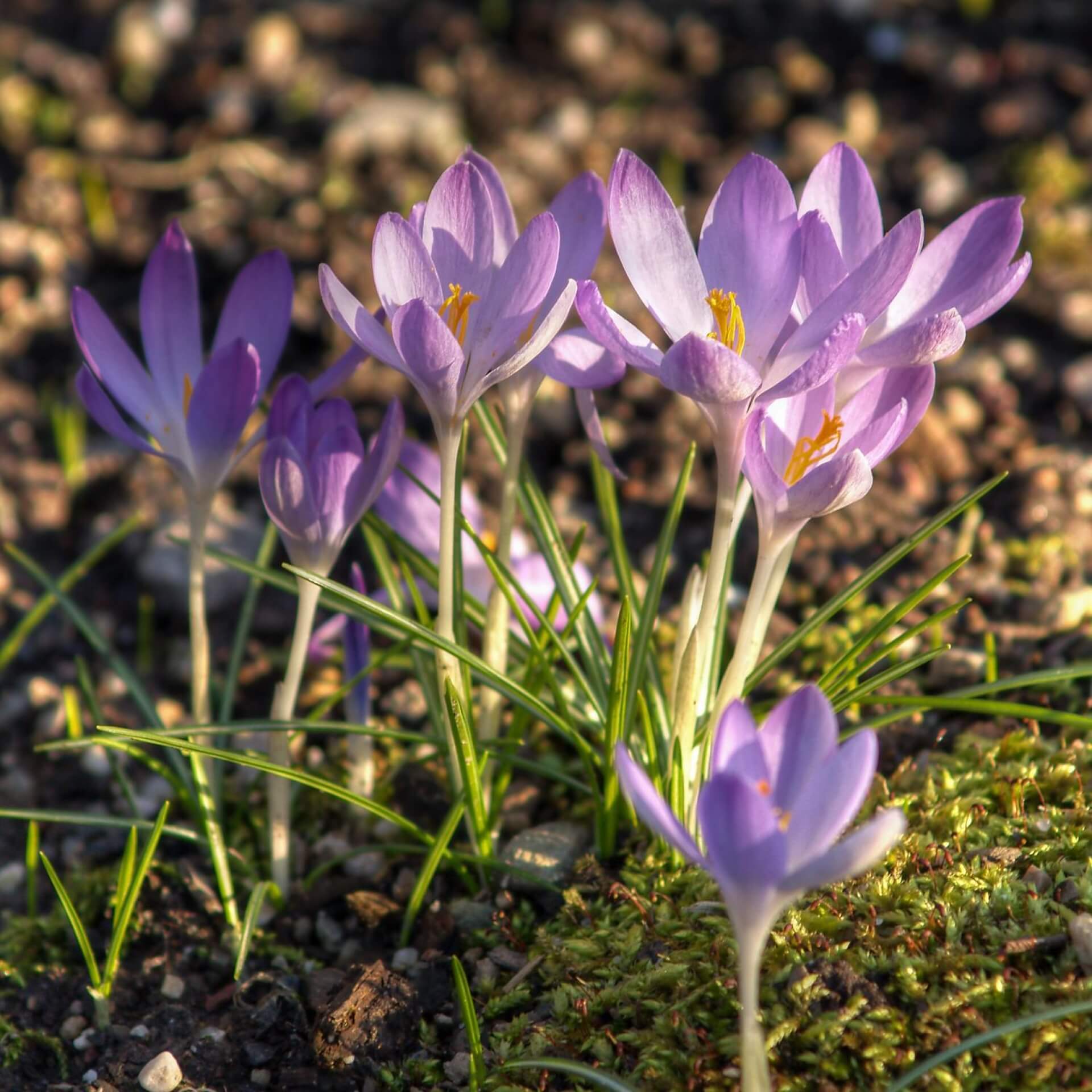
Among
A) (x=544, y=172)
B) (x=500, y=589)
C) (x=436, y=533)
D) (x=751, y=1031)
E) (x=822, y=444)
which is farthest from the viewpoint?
(x=544, y=172)

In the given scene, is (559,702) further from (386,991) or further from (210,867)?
(210,867)

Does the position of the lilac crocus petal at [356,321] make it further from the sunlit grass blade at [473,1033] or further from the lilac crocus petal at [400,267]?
the sunlit grass blade at [473,1033]

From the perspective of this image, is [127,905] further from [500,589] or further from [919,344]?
[919,344]

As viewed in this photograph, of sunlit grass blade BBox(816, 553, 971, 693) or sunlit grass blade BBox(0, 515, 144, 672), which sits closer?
sunlit grass blade BBox(816, 553, 971, 693)

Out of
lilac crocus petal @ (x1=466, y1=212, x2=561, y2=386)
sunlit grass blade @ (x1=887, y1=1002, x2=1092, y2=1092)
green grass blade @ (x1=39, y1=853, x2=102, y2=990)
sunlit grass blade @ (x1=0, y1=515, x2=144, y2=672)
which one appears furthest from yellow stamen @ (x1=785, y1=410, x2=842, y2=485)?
sunlit grass blade @ (x1=0, y1=515, x2=144, y2=672)

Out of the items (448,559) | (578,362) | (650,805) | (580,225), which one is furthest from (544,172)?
(650,805)

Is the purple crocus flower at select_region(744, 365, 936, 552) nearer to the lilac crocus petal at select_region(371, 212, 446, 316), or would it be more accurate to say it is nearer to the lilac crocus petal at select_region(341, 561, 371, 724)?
the lilac crocus petal at select_region(371, 212, 446, 316)
